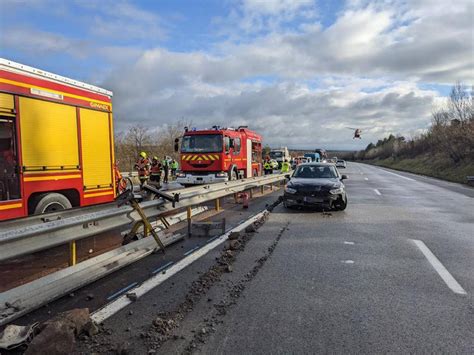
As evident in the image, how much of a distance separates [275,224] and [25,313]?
251 inches

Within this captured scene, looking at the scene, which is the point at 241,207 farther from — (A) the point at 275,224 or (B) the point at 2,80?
(B) the point at 2,80

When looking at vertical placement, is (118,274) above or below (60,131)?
below

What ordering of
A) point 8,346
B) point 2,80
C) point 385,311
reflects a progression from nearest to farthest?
point 8,346
point 385,311
point 2,80

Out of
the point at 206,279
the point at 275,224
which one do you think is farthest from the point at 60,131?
the point at 275,224

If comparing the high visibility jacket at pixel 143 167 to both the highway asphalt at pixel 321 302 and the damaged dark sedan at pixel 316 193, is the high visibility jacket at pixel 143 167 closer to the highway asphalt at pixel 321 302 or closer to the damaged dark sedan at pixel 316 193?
the damaged dark sedan at pixel 316 193

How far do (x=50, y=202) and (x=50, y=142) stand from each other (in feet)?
3.55

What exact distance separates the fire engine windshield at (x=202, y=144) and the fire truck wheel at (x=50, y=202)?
436 inches

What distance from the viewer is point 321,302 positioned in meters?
4.47

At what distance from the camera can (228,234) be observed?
319 inches

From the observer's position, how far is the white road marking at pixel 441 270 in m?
5.00

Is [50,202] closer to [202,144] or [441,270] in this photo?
[441,270]

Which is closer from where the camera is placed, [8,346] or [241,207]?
[8,346]

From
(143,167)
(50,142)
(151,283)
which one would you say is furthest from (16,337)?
(143,167)

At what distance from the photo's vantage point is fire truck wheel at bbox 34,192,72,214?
7026mm
